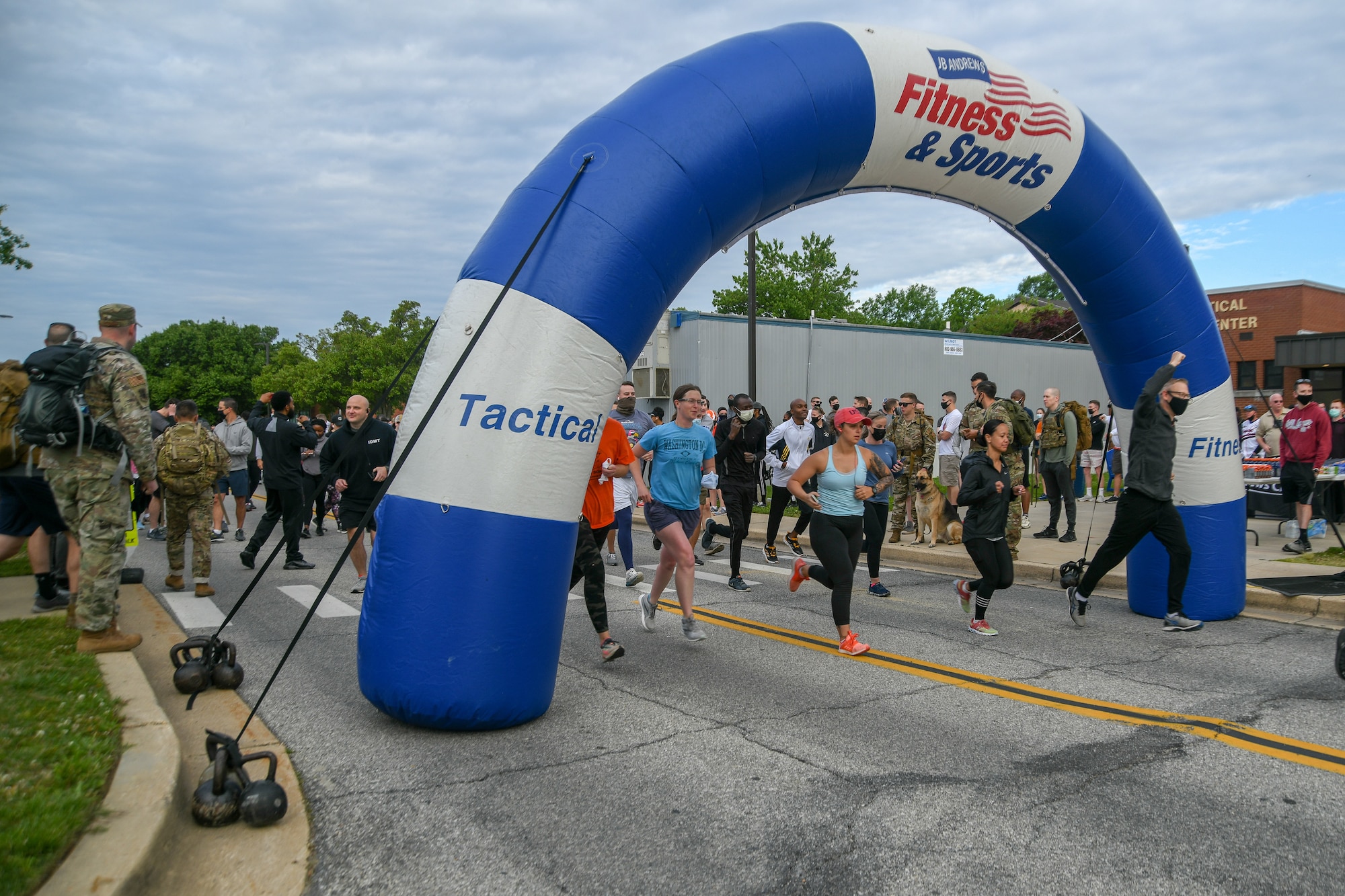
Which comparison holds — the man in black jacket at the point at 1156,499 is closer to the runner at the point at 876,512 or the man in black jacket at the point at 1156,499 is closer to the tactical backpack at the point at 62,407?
the runner at the point at 876,512

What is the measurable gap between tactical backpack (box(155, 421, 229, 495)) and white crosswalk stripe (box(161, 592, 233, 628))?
3.48 ft

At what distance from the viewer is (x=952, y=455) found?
12.2 metres

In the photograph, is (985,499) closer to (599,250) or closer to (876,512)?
→ (876,512)

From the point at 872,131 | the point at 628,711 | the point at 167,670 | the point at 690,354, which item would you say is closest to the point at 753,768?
the point at 628,711

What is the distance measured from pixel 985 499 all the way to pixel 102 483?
6272 millimetres

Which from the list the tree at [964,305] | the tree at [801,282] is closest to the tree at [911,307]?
the tree at [964,305]

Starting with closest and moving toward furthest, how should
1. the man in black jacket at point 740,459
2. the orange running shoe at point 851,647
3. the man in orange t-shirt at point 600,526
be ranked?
the man in orange t-shirt at point 600,526 < the orange running shoe at point 851,647 < the man in black jacket at point 740,459

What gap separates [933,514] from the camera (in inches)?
472

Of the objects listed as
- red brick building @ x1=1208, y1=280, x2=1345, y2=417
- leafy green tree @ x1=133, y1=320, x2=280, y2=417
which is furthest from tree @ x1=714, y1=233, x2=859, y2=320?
leafy green tree @ x1=133, y1=320, x2=280, y2=417

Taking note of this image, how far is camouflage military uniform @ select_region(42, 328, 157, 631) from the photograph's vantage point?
18.0 feet

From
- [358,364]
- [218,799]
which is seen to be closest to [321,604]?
[218,799]

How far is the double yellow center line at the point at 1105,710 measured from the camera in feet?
14.2

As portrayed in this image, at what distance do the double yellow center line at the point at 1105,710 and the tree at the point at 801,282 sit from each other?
44570 millimetres

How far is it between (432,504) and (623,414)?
4923mm
